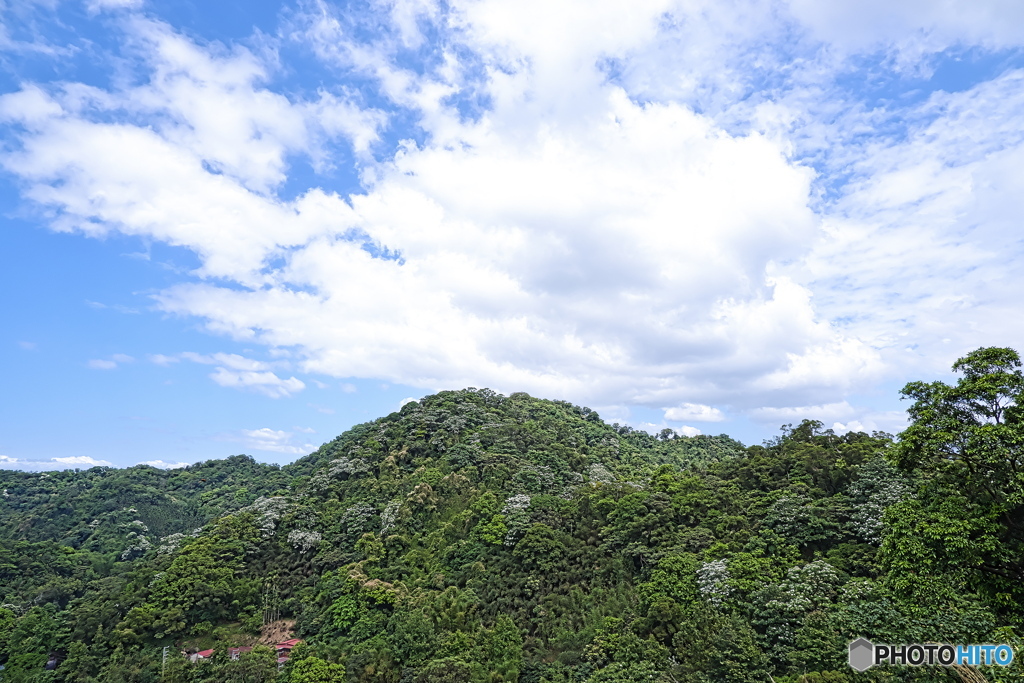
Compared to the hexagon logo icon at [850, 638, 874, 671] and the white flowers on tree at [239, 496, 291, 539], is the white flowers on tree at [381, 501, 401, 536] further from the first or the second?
the hexagon logo icon at [850, 638, 874, 671]

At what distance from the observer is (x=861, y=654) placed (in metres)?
11.9

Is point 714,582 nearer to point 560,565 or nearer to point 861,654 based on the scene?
point 861,654

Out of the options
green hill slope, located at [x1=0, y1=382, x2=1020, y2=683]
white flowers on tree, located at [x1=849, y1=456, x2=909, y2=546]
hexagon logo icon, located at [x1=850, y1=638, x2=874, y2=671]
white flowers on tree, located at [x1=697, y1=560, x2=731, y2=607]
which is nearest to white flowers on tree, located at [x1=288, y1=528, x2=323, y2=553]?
green hill slope, located at [x1=0, y1=382, x2=1020, y2=683]

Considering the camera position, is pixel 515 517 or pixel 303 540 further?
pixel 303 540

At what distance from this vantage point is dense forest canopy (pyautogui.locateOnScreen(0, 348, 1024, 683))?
31.2 feet

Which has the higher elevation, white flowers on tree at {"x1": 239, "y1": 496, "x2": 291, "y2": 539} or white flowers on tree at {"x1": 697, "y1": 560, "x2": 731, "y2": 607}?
white flowers on tree at {"x1": 697, "y1": 560, "x2": 731, "y2": 607}

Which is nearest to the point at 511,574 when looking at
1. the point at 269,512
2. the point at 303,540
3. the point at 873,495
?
the point at 303,540

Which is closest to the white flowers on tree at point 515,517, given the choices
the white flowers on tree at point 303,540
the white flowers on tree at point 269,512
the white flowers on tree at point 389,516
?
the white flowers on tree at point 389,516

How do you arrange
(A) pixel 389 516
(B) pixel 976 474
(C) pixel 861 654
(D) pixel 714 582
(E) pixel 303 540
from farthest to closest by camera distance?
(E) pixel 303 540 → (A) pixel 389 516 → (D) pixel 714 582 → (C) pixel 861 654 → (B) pixel 976 474

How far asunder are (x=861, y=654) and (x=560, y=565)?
47.1 ft

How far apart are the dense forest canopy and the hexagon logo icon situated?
403mm

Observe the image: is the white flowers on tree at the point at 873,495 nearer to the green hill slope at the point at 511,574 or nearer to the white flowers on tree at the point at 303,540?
the green hill slope at the point at 511,574

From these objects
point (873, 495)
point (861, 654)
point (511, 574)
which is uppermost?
point (873, 495)

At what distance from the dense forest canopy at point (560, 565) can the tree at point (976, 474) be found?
0.04 m
